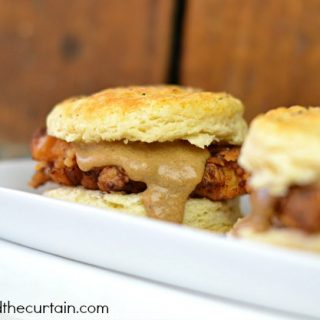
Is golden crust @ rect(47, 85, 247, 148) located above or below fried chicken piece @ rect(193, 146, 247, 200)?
above

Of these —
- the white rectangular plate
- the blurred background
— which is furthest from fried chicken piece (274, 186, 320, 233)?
the blurred background

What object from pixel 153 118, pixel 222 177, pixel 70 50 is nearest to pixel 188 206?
pixel 222 177

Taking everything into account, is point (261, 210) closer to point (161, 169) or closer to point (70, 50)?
point (161, 169)

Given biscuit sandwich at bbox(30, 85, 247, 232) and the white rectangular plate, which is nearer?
the white rectangular plate

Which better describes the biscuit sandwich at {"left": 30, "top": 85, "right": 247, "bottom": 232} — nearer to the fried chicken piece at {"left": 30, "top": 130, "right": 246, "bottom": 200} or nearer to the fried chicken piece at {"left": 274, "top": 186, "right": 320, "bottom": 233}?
the fried chicken piece at {"left": 30, "top": 130, "right": 246, "bottom": 200}

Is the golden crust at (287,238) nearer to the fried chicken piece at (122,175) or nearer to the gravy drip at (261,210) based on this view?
the gravy drip at (261,210)

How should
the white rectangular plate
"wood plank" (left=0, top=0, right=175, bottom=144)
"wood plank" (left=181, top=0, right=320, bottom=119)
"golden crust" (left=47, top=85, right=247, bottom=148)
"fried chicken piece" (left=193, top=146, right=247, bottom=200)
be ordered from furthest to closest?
"wood plank" (left=0, top=0, right=175, bottom=144) → "wood plank" (left=181, top=0, right=320, bottom=119) → "fried chicken piece" (left=193, top=146, right=247, bottom=200) → "golden crust" (left=47, top=85, right=247, bottom=148) → the white rectangular plate

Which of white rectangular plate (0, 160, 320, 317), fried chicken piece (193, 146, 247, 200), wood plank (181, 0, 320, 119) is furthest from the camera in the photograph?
wood plank (181, 0, 320, 119)

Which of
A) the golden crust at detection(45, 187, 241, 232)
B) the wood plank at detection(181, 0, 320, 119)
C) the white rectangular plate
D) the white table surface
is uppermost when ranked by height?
the wood plank at detection(181, 0, 320, 119)
